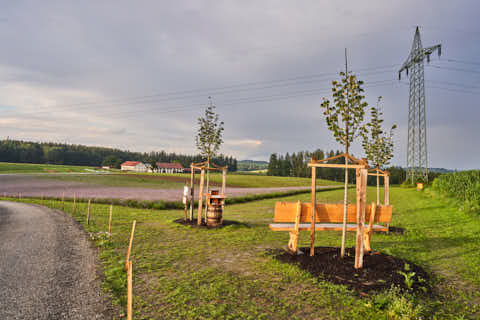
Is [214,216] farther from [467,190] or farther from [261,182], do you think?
[261,182]

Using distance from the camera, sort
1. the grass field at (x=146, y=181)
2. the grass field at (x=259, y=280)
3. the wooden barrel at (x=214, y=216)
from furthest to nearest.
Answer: the grass field at (x=146, y=181) → the wooden barrel at (x=214, y=216) → the grass field at (x=259, y=280)

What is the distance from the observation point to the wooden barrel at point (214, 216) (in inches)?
496

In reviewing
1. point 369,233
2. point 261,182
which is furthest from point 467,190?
point 261,182

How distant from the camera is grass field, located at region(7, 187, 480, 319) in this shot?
473 cm

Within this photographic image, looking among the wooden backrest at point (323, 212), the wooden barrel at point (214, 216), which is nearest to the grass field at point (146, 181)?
the wooden barrel at point (214, 216)

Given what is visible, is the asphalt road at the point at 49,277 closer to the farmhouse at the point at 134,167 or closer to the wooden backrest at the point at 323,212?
the wooden backrest at the point at 323,212

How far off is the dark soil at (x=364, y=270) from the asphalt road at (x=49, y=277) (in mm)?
4756

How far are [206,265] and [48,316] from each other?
3.60 metres

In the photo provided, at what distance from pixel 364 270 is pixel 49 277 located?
7.51m

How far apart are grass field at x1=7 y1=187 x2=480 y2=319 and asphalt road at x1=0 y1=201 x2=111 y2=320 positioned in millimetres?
482

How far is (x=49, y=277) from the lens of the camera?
20.9 ft

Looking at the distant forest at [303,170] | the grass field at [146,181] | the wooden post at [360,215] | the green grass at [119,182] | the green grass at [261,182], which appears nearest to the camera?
the wooden post at [360,215]

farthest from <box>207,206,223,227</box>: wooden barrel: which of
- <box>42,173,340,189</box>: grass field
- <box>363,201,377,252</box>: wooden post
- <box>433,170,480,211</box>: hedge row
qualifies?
<box>42,173,340,189</box>: grass field

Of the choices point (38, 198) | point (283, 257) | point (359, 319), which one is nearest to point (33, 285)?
point (283, 257)
